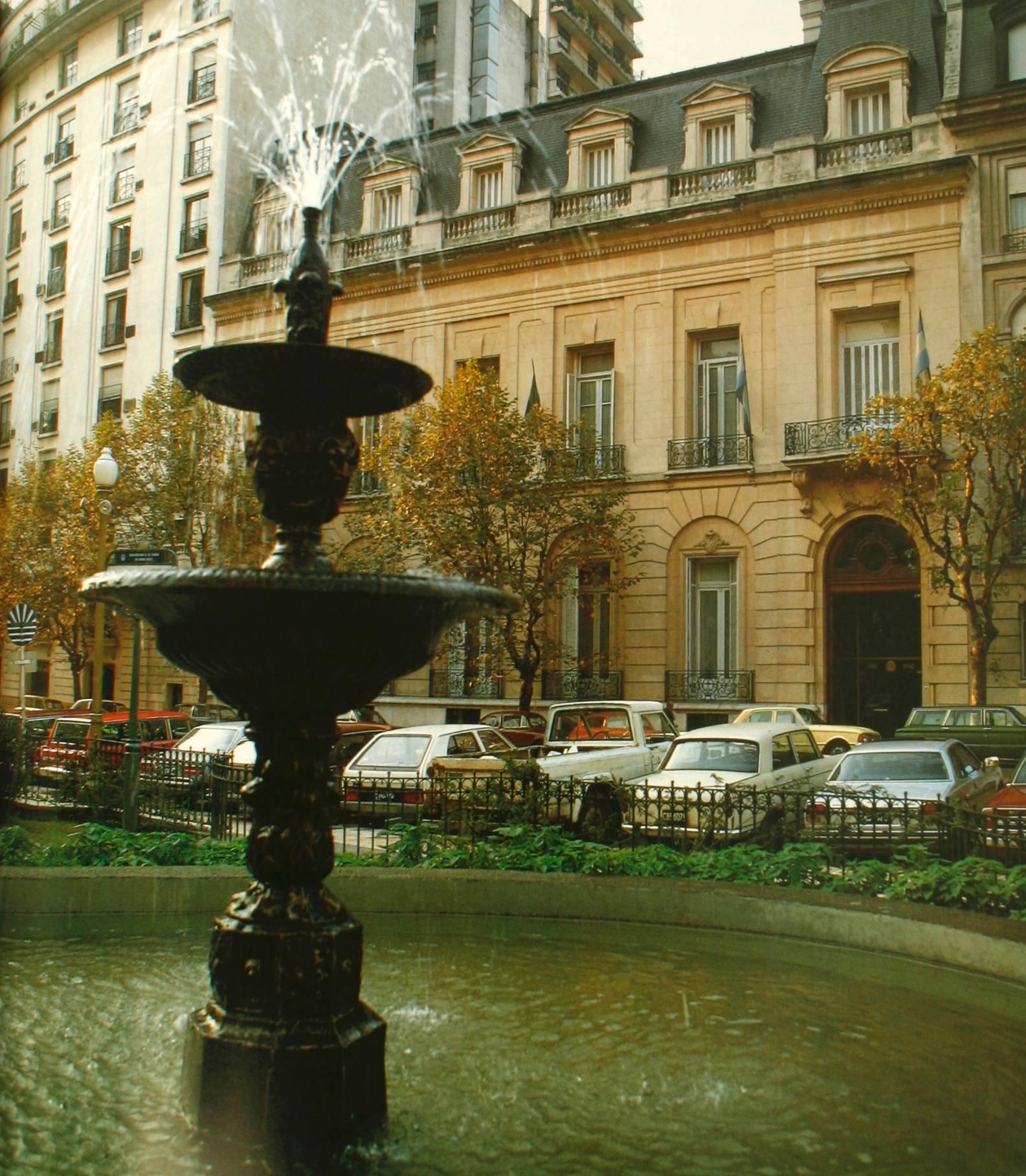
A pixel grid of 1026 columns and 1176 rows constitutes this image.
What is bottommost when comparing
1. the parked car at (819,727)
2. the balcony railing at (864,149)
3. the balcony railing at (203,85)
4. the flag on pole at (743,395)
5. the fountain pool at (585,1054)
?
the fountain pool at (585,1054)

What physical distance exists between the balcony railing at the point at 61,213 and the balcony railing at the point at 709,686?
22099 mm

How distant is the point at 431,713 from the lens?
96.5ft

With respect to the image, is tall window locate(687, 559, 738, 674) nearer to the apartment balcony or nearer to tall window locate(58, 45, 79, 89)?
the apartment balcony

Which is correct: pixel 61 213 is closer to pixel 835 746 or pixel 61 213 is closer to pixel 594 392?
pixel 594 392

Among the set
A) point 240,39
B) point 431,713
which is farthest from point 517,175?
point 431,713

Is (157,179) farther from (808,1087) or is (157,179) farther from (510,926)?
(808,1087)

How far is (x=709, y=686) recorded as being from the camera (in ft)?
88.6

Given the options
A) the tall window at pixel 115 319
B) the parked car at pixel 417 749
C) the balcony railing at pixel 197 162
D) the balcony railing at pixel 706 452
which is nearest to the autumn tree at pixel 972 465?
the balcony railing at pixel 706 452

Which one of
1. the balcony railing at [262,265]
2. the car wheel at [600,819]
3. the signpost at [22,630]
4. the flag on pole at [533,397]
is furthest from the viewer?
the balcony railing at [262,265]

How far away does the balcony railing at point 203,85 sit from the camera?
34.0 meters

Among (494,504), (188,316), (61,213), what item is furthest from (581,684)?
(61,213)

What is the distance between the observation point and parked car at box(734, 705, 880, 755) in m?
19.5

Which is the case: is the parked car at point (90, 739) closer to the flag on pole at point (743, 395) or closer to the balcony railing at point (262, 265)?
the flag on pole at point (743, 395)

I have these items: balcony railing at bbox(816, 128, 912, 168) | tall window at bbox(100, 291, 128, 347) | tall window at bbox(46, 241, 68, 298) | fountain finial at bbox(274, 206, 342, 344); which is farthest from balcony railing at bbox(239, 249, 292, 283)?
fountain finial at bbox(274, 206, 342, 344)
